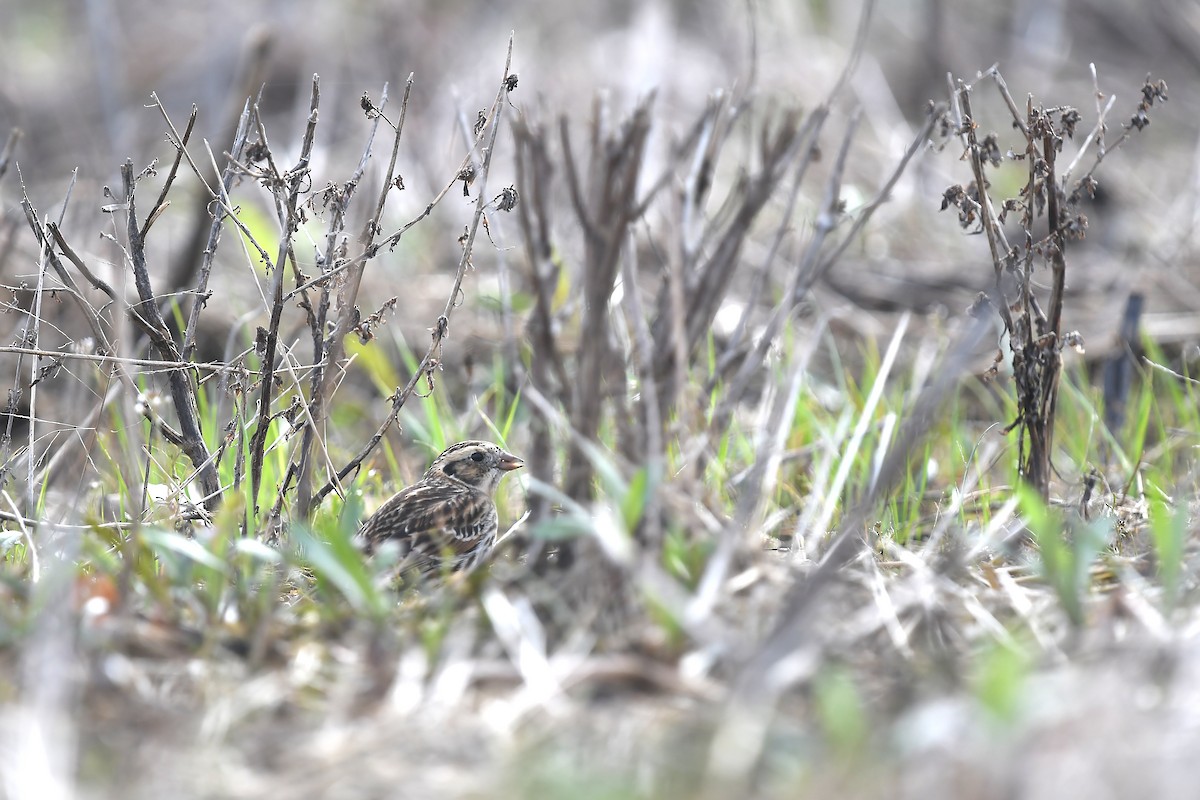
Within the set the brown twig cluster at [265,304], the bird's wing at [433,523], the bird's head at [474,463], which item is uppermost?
the brown twig cluster at [265,304]

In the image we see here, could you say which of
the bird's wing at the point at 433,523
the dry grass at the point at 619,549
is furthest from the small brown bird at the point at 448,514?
the dry grass at the point at 619,549

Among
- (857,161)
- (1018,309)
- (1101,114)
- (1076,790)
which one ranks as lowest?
(1076,790)

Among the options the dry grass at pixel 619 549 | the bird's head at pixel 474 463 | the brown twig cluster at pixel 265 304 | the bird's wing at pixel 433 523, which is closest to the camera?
the dry grass at pixel 619 549

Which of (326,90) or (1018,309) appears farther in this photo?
(326,90)

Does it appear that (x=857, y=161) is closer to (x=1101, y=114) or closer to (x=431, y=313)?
(x=431, y=313)

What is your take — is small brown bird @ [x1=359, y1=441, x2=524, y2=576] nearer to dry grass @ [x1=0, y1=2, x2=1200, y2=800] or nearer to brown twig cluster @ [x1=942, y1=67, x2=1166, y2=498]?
dry grass @ [x1=0, y1=2, x2=1200, y2=800]

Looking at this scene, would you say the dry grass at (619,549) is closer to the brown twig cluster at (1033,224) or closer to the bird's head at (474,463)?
the brown twig cluster at (1033,224)

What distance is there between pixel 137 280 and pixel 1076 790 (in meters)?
2.90

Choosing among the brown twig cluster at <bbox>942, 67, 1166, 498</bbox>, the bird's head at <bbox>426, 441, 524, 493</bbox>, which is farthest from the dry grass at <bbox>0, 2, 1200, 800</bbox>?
the bird's head at <bbox>426, 441, 524, 493</bbox>

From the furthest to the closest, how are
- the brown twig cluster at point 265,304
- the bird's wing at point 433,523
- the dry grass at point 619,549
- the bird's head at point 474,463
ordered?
the bird's head at point 474,463 → the bird's wing at point 433,523 → the brown twig cluster at point 265,304 → the dry grass at point 619,549

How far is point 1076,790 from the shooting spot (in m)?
1.98

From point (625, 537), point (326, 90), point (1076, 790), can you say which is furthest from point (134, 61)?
point (1076, 790)

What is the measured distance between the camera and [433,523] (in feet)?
13.2

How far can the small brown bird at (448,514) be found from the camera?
12.8 ft
